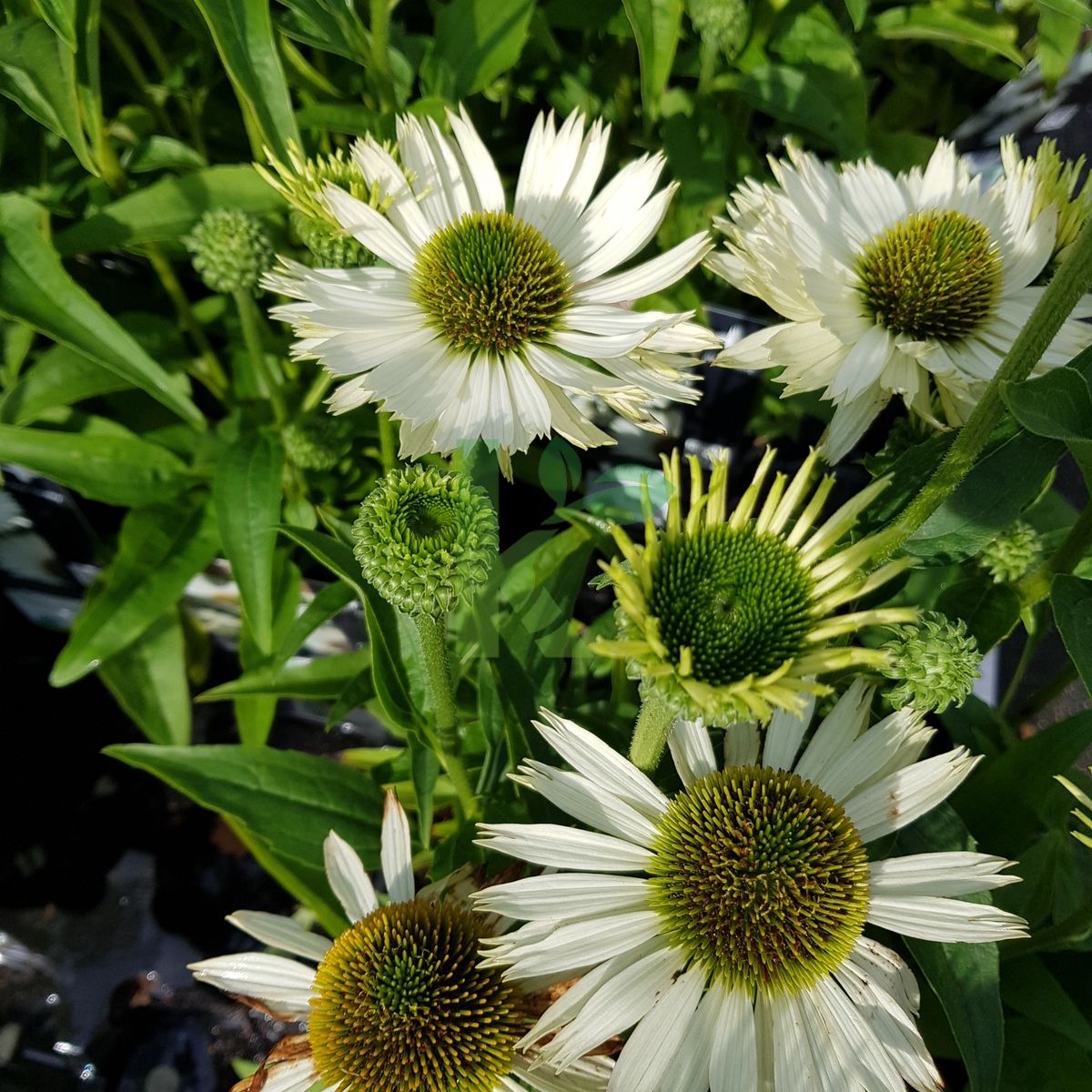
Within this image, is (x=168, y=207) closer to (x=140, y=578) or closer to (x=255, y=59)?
(x=255, y=59)

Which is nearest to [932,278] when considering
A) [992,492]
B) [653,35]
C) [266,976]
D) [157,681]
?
[992,492]

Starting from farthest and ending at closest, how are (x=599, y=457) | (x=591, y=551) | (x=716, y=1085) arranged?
1. (x=599, y=457)
2. (x=591, y=551)
3. (x=716, y=1085)

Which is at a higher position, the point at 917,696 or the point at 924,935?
the point at 917,696

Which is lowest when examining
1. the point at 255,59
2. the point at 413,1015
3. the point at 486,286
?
the point at 413,1015

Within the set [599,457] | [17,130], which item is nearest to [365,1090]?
[599,457]

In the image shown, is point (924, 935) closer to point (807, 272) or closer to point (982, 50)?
point (807, 272)

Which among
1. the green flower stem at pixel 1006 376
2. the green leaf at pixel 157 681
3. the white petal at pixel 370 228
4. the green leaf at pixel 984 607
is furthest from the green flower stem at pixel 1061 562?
the green leaf at pixel 157 681

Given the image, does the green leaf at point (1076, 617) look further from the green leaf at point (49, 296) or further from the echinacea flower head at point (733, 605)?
the green leaf at point (49, 296)
